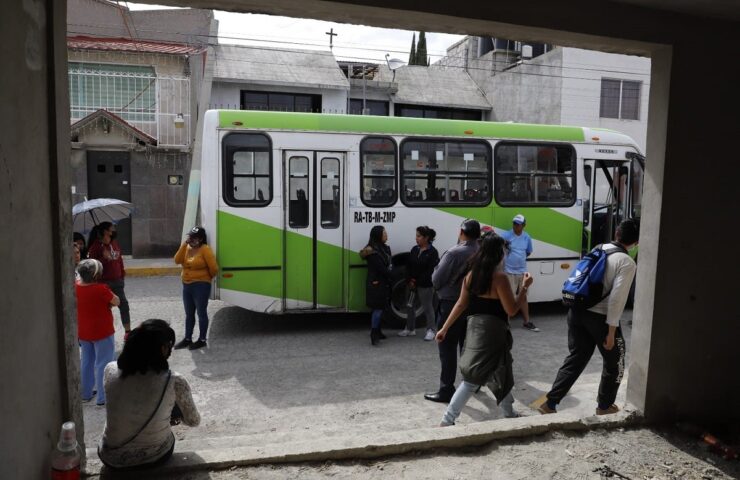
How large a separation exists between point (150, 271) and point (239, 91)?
352 inches

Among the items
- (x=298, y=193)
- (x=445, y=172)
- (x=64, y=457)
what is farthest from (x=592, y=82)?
(x=64, y=457)

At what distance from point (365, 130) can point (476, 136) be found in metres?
1.80

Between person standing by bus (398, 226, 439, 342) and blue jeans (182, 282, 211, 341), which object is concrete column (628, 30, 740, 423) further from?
blue jeans (182, 282, 211, 341)

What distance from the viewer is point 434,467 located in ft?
11.1

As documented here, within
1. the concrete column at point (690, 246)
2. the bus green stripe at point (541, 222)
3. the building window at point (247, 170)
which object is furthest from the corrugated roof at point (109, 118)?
the concrete column at point (690, 246)

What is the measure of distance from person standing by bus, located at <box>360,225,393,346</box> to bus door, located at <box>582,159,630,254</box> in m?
3.75

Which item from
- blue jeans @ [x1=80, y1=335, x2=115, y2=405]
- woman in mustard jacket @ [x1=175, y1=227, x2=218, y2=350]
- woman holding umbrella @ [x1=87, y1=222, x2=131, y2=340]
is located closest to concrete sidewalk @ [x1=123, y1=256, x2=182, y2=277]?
woman holding umbrella @ [x1=87, y1=222, x2=131, y2=340]

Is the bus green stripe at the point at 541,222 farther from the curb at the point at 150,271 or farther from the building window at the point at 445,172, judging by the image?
the curb at the point at 150,271

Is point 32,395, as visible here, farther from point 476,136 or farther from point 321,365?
point 476,136

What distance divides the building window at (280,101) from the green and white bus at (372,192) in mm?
11877

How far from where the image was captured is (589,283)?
4.50 metres

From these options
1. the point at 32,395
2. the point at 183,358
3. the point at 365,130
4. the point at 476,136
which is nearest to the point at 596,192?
the point at 476,136

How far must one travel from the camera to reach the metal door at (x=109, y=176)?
44.7 ft

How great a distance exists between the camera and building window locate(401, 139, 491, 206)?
27.0 ft
